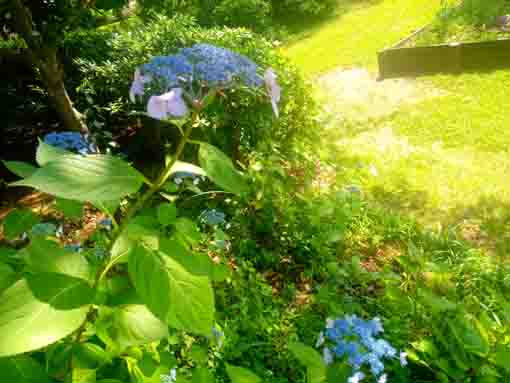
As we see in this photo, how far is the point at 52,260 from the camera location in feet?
2.21

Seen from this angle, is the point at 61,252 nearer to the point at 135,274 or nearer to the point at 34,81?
the point at 135,274

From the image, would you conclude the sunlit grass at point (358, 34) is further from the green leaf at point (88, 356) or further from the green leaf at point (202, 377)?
the green leaf at point (88, 356)

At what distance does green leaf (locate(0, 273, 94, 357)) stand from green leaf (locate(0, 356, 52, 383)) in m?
0.19

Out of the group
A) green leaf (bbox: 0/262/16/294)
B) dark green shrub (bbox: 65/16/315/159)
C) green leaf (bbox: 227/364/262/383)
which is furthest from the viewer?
dark green shrub (bbox: 65/16/315/159)

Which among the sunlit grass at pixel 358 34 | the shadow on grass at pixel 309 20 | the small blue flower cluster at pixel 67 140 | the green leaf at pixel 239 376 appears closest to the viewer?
the green leaf at pixel 239 376

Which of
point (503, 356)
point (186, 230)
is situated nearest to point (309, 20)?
point (503, 356)

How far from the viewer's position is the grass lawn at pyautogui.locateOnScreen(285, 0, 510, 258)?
3.58 metres

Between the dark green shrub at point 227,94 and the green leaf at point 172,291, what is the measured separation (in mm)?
2586

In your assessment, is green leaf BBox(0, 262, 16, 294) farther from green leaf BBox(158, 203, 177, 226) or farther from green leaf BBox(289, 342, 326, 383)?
green leaf BBox(289, 342, 326, 383)

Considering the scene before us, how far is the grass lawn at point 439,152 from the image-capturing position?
358 cm

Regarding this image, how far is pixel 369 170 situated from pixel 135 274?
3.48 metres

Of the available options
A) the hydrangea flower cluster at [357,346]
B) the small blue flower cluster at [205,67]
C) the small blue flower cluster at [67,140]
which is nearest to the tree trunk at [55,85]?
the small blue flower cluster at [67,140]

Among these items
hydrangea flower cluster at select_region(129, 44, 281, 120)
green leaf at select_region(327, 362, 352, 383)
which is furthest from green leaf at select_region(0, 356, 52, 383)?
hydrangea flower cluster at select_region(129, 44, 281, 120)

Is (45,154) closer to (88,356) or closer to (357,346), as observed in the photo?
(88,356)
